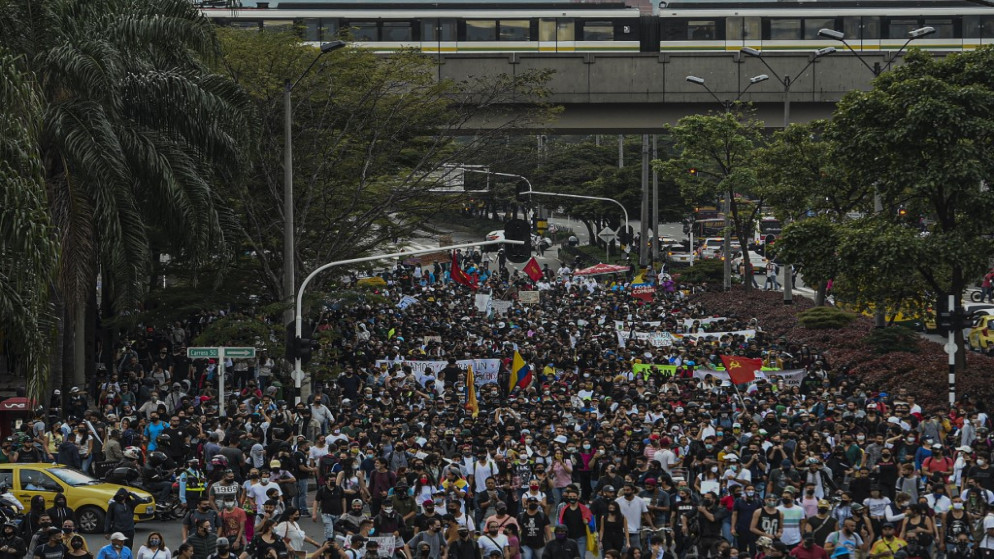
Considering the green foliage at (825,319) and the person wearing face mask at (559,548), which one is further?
the green foliage at (825,319)

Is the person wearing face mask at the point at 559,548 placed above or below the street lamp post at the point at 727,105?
below

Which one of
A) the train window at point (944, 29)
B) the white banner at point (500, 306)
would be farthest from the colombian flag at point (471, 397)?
the train window at point (944, 29)

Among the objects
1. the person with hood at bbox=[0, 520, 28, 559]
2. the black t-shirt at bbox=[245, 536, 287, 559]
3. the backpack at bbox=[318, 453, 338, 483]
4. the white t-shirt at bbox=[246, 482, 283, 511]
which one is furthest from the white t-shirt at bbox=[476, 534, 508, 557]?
the person with hood at bbox=[0, 520, 28, 559]

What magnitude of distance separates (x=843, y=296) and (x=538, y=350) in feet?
25.7

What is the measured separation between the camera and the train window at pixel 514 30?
47.8 meters

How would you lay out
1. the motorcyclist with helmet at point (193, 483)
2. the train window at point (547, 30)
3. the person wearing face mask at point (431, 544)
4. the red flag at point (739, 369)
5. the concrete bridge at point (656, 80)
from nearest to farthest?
the person wearing face mask at point (431, 544), the motorcyclist with helmet at point (193, 483), the red flag at point (739, 369), the concrete bridge at point (656, 80), the train window at point (547, 30)

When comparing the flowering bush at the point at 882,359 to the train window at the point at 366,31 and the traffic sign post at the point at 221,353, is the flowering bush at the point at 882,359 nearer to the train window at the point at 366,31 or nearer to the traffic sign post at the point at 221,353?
the traffic sign post at the point at 221,353

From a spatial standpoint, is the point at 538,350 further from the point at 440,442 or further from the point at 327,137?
the point at 440,442

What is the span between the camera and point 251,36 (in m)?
36.6

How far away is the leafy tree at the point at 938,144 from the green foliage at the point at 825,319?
28.3ft

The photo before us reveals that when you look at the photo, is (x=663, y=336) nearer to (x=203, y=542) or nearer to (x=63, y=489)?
(x=63, y=489)

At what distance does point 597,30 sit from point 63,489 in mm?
31859

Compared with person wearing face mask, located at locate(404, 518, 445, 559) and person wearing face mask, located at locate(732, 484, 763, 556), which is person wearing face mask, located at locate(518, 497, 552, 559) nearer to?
person wearing face mask, located at locate(404, 518, 445, 559)

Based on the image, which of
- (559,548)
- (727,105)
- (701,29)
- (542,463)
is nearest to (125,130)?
(542,463)
